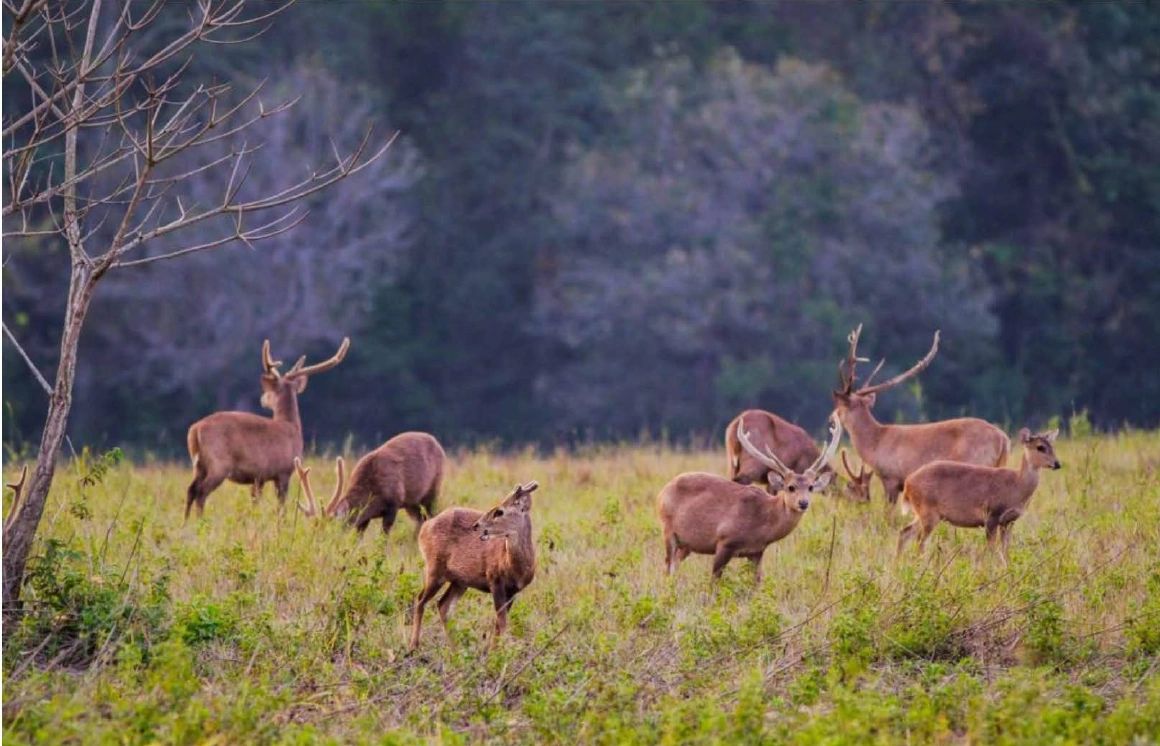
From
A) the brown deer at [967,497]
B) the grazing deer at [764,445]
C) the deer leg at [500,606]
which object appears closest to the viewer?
the deer leg at [500,606]

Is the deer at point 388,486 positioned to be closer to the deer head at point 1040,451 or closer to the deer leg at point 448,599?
the deer leg at point 448,599

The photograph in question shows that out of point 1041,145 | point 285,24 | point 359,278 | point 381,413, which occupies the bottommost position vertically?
point 381,413

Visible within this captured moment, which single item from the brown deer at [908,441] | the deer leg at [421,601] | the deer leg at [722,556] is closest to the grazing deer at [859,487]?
the brown deer at [908,441]

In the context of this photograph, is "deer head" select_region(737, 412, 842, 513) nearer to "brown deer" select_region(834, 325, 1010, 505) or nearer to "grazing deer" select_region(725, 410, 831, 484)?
"grazing deer" select_region(725, 410, 831, 484)

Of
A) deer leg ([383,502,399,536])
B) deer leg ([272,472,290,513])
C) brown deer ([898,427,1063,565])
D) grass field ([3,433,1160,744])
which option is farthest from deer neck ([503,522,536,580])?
deer leg ([272,472,290,513])

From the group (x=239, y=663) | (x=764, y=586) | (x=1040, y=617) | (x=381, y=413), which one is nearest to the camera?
(x=239, y=663)

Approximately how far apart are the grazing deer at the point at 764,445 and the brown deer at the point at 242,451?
2.92m

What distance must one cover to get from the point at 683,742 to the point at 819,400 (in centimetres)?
2441

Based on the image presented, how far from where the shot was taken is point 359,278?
32.9 metres

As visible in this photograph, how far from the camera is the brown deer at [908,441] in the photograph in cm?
1293

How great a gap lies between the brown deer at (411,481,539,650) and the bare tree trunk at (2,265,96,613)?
6.22 feet

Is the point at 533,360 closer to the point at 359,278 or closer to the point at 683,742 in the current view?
the point at 359,278

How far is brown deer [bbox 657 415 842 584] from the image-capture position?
10641 millimetres

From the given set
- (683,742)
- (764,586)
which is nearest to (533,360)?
(764,586)
